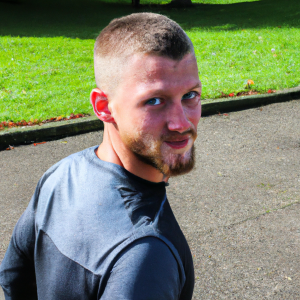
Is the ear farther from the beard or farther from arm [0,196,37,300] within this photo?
arm [0,196,37,300]

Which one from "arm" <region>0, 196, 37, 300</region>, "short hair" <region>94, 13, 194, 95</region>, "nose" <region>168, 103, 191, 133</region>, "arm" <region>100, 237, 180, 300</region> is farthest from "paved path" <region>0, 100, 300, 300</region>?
"short hair" <region>94, 13, 194, 95</region>

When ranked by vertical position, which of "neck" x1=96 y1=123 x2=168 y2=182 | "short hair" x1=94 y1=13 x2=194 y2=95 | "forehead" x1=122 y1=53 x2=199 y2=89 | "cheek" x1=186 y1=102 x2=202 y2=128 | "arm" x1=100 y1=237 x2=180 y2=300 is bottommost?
"arm" x1=100 y1=237 x2=180 y2=300

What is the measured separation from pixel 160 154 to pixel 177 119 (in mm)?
137

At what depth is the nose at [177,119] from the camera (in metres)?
1.21

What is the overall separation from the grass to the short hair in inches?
202

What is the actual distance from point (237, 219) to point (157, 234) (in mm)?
3099

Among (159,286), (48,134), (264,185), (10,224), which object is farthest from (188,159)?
(48,134)

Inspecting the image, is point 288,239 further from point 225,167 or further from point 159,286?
point 159,286

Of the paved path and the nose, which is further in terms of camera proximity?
the paved path

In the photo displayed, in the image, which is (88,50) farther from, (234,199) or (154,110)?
(154,110)

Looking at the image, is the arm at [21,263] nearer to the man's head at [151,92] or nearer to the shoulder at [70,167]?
the shoulder at [70,167]

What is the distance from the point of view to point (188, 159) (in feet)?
4.34

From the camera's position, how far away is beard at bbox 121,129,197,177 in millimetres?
1237

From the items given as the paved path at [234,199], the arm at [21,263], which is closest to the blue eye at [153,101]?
the arm at [21,263]
